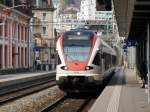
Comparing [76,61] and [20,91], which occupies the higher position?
[76,61]

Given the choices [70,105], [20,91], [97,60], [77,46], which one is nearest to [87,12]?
[20,91]

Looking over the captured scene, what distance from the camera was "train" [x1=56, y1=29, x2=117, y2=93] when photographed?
23.4 meters

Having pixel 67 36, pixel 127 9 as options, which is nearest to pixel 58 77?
pixel 67 36

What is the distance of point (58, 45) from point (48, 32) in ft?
261

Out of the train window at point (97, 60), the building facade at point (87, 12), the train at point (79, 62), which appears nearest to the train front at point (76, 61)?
the train at point (79, 62)

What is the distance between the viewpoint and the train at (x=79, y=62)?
923 inches

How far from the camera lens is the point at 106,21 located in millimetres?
64500

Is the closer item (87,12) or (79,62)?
(79,62)

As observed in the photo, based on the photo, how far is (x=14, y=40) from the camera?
6644 centimetres

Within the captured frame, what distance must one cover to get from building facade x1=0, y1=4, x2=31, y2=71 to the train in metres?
32.4

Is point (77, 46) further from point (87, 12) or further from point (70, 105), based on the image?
point (87, 12)

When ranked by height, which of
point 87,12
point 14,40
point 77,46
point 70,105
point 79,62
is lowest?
point 70,105

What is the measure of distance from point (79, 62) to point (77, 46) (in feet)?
3.12

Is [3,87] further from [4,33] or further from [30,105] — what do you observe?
[4,33]
